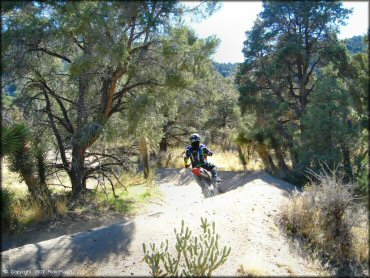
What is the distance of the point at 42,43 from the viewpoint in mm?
10711

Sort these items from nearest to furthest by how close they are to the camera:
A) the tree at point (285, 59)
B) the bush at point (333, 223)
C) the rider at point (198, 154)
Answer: the bush at point (333, 223) → the rider at point (198, 154) → the tree at point (285, 59)

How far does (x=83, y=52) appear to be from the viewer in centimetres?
1083

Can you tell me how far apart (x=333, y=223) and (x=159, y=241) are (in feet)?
11.6

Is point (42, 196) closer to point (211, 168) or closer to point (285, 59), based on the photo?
point (211, 168)

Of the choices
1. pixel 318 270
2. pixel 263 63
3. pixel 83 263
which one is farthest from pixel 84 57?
pixel 263 63

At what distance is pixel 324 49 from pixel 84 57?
435 inches

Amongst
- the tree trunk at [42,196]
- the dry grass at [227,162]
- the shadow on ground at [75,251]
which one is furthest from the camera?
the dry grass at [227,162]

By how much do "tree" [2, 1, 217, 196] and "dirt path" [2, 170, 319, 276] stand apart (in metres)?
4.35

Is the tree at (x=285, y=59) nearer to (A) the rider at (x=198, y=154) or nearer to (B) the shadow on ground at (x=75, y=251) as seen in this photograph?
(A) the rider at (x=198, y=154)

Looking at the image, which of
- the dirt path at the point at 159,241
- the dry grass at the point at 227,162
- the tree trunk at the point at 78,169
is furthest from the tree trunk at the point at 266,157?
the tree trunk at the point at 78,169

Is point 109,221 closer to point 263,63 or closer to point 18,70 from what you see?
point 18,70

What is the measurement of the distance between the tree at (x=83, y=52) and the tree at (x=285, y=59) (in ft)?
21.1

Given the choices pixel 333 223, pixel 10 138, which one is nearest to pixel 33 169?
pixel 10 138

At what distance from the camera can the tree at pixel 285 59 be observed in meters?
15.0
